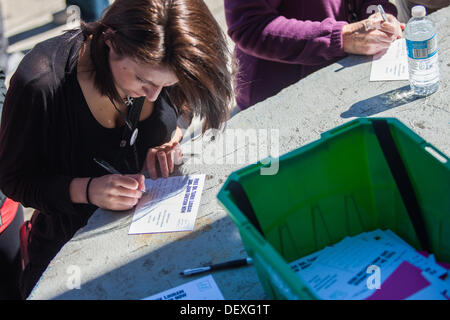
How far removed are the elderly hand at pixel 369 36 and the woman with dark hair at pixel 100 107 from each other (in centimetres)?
60

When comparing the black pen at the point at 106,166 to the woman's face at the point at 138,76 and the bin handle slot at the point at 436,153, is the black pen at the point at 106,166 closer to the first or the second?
the woman's face at the point at 138,76

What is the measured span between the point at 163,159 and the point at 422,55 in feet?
2.92

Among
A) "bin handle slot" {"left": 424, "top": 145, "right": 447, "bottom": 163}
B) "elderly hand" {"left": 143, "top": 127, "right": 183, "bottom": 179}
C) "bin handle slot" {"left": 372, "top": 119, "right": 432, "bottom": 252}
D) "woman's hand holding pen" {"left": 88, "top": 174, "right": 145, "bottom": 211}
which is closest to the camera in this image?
"bin handle slot" {"left": 424, "top": 145, "right": 447, "bottom": 163}

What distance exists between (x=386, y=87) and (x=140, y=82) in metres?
0.85

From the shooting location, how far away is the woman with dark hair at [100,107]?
4.77 ft

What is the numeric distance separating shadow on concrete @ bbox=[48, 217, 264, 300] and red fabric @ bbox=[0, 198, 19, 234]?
2.28 ft

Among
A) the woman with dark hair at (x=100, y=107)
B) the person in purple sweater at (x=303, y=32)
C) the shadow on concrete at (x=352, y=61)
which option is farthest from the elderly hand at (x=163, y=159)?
the shadow on concrete at (x=352, y=61)

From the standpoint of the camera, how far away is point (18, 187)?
66.0 inches

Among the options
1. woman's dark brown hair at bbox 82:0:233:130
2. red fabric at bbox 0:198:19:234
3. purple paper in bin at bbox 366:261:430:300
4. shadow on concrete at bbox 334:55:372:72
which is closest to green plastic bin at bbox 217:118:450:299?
purple paper in bin at bbox 366:261:430:300

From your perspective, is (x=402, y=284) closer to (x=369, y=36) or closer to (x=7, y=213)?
(x=369, y=36)

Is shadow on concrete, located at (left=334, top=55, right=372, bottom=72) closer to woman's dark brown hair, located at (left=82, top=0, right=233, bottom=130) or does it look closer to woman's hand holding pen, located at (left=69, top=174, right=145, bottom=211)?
woman's dark brown hair, located at (left=82, top=0, right=233, bottom=130)

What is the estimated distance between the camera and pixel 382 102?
1756 mm

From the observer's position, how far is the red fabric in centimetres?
191
